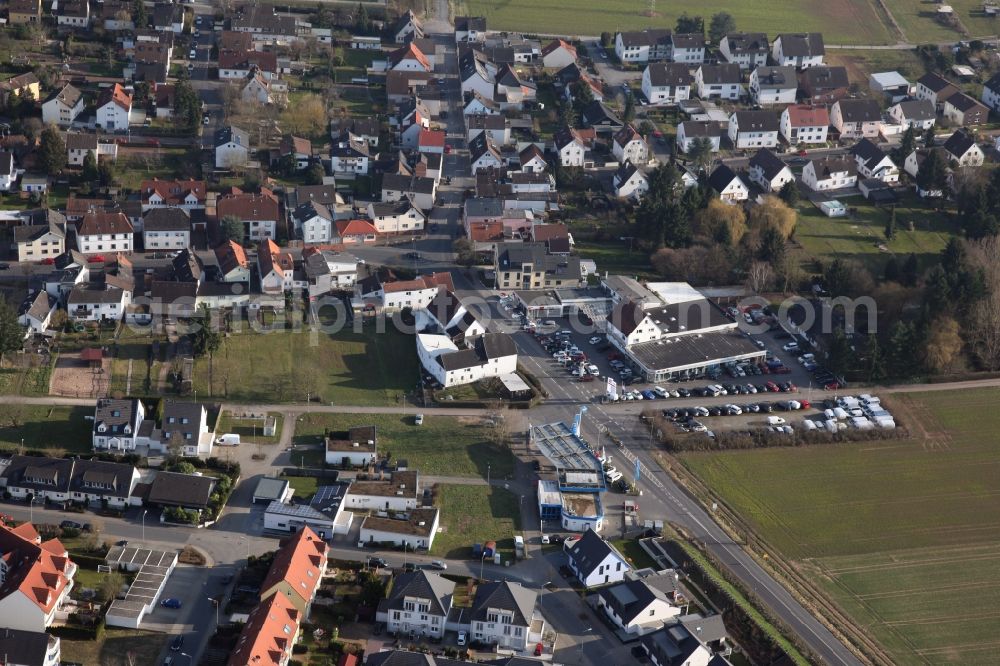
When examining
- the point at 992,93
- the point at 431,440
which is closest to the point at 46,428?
the point at 431,440

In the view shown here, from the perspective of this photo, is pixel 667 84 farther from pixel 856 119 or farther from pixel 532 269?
pixel 532 269

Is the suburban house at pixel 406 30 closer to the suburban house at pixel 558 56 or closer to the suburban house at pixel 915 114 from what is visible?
the suburban house at pixel 558 56

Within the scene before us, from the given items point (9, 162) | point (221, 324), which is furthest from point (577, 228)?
point (9, 162)

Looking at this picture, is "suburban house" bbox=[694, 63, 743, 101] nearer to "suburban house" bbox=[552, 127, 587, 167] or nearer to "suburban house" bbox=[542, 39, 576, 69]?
"suburban house" bbox=[542, 39, 576, 69]

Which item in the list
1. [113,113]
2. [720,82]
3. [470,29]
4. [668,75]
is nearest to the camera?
[113,113]

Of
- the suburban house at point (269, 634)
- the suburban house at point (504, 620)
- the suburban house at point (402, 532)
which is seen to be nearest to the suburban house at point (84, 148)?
the suburban house at point (402, 532)

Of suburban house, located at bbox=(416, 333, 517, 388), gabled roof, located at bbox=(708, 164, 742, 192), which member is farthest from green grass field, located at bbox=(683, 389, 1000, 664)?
gabled roof, located at bbox=(708, 164, 742, 192)
